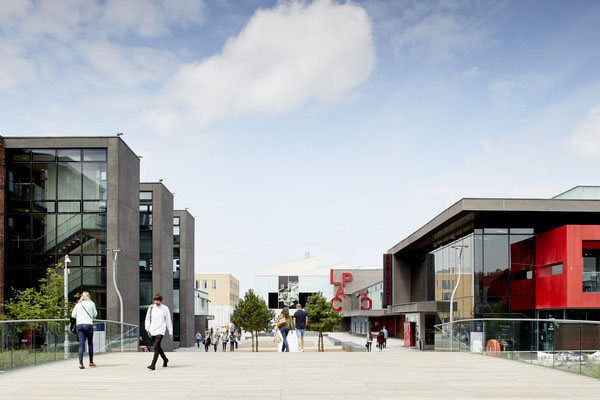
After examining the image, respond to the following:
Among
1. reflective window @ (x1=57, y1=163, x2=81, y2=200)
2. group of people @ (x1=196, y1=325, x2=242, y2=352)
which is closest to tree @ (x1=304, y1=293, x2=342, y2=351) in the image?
group of people @ (x1=196, y1=325, x2=242, y2=352)

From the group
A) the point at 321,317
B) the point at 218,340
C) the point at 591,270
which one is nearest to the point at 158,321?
the point at 591,270

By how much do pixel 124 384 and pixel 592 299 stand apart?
1130 inches

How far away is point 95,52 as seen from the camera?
70.0 feet

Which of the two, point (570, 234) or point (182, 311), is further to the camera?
point (182, 311)

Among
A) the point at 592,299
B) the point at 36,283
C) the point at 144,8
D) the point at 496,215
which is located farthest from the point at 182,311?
the point at 144,8

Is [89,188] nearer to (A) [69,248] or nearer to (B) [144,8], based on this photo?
(A) [69,248]

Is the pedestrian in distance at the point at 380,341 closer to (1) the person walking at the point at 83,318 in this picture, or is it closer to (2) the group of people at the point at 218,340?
(2) the group of people at the point at 218,340

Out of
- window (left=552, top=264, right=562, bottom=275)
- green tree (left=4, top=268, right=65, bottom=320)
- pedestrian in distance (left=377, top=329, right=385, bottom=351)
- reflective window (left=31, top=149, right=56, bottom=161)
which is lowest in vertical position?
pedestrian in distance (left=377, top=329, right=385, bottom=351)

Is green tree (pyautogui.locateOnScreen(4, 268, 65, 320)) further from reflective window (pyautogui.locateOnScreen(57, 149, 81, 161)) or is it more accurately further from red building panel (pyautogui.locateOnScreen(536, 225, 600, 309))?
red building panel (pyautogui.locateOnScreen(536, 225, 600, 309))

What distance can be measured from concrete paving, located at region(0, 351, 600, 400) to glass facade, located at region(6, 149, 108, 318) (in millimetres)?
21893

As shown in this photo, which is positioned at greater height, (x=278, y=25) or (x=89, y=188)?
(x=278, y=25)

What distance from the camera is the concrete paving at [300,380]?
35.5ft

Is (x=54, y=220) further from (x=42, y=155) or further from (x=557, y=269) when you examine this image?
(x=557, y=269)

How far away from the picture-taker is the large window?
35441 millimetres
